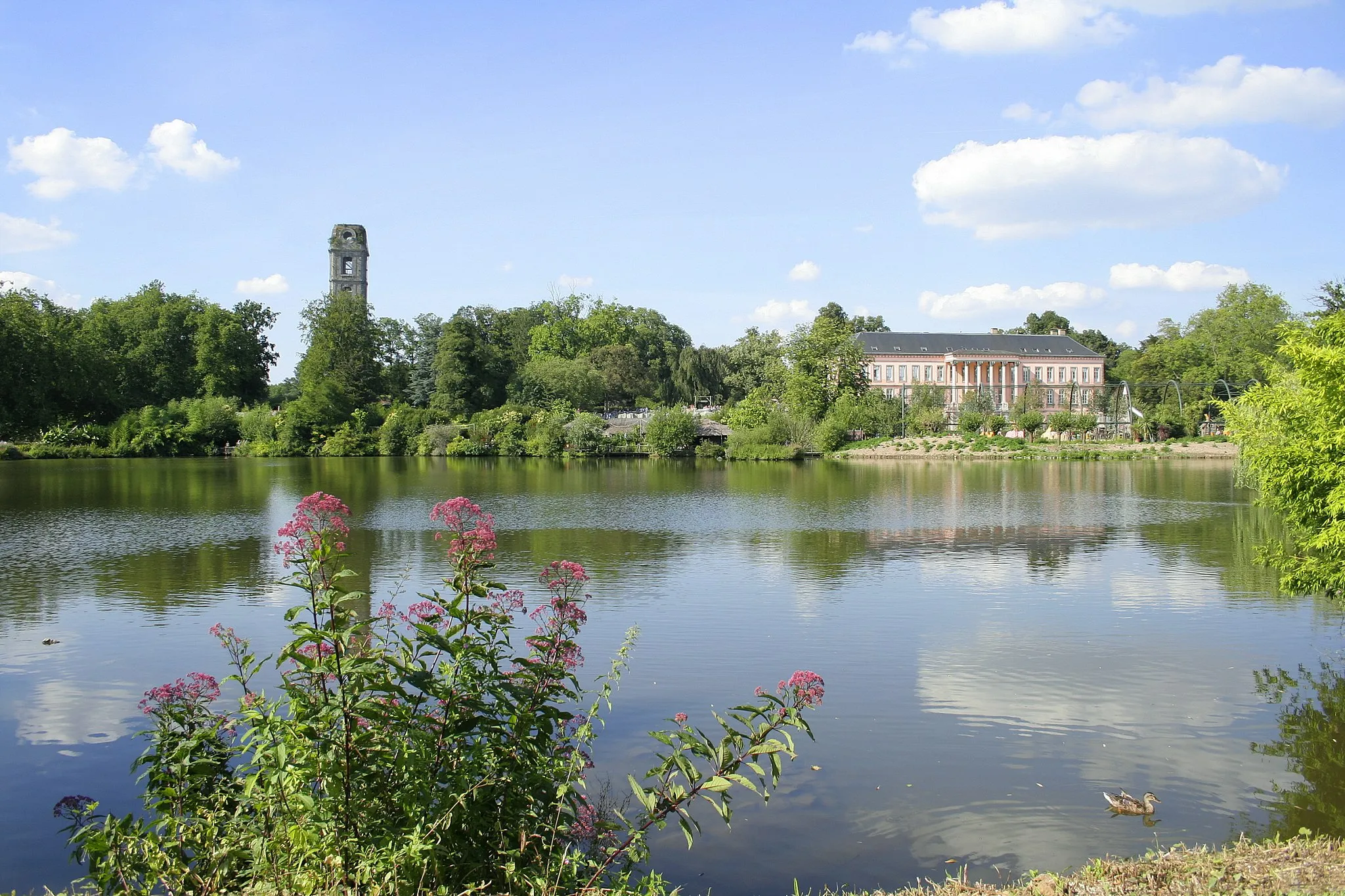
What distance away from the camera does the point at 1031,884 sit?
518 centimetres

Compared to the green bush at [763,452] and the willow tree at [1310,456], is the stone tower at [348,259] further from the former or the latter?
the willow tree at [1310,456]

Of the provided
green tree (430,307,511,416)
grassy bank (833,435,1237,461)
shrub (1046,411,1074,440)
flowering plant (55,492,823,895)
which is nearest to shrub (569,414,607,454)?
green tree (430,307,511,416)

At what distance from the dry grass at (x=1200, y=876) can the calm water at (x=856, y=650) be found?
78cm

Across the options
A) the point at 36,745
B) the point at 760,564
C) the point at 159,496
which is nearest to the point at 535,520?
the point at 760,564

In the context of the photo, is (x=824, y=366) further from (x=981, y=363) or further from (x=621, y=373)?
(x=981, y=363)

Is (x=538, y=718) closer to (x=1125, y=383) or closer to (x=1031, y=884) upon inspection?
(x=1031, y=884)

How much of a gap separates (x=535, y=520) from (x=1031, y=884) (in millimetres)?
21631

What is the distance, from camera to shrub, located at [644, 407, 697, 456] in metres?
64.9

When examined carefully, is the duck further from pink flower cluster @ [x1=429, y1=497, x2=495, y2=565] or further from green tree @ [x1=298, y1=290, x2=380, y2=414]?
green tree @ [x1=298, y1=290, x2=380, y2=414]

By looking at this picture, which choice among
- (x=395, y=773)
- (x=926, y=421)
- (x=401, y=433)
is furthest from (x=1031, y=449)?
(x=395, y=773)

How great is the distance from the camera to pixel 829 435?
64.5 m

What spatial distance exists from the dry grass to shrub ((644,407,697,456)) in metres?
59.0

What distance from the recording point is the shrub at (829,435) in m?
64.4

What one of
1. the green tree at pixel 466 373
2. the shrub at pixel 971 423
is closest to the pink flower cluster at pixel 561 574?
the shrub at pixel 971 423
